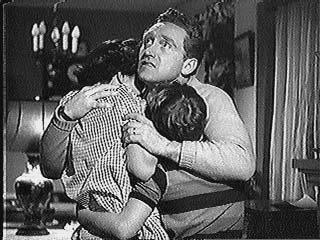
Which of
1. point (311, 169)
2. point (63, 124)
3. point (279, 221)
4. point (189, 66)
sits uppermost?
point (189, 66)

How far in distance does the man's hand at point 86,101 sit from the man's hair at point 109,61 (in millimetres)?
19

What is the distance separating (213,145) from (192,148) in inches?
2.0

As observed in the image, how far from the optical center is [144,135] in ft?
5.92

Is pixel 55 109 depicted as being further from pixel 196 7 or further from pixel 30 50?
pixel 196 7

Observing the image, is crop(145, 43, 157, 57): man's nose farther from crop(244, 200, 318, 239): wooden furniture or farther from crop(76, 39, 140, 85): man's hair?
crop(244, 200, 318, 239): wooden furniture

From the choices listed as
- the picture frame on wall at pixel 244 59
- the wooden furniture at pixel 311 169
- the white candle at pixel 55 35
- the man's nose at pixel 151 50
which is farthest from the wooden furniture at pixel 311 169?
the white candle at pixel 55 35

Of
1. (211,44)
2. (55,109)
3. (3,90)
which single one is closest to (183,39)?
(211,44)

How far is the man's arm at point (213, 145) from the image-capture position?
1.80m

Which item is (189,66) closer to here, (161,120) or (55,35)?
(161,120)

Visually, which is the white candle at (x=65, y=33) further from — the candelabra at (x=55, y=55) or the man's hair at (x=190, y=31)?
the man's hair at (x=190, y=31)

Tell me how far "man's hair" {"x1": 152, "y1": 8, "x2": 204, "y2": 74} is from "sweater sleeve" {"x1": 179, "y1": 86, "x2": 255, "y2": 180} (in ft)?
0.32

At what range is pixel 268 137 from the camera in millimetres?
1853

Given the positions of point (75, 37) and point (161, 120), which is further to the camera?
point (75, 37)

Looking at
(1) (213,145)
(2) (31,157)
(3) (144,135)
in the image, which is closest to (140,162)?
(3) (144,135)
